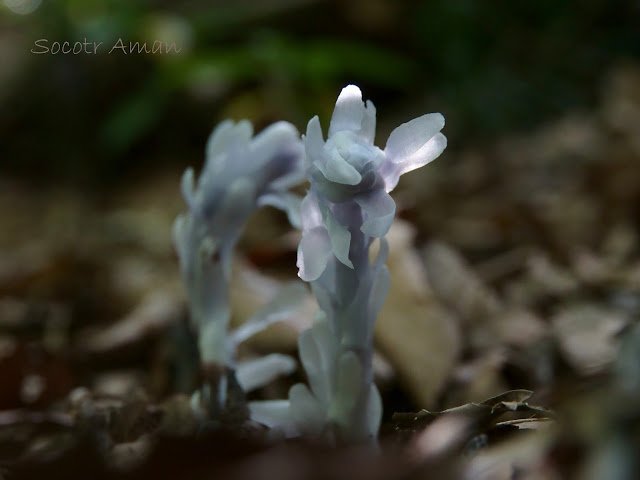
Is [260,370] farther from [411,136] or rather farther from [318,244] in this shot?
[411,136]

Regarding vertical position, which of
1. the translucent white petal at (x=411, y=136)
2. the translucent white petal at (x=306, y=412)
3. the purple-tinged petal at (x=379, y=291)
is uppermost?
the translucent white petal at (x=411, y=136)

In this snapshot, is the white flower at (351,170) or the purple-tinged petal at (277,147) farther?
the purple-tinged petal at (277,147)

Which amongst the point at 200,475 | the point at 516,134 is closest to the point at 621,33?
the point at 516,134

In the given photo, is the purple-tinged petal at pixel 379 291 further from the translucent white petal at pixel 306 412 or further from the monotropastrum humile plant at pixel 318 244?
the translucent white petal at pixel 306 412

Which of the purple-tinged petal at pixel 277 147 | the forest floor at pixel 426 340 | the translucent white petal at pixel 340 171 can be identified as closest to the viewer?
the forest floor at pixel 426 340

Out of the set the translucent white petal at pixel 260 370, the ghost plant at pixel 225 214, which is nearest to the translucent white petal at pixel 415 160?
the ghost plant at pixel 225 214

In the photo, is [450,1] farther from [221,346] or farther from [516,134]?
[221,346]

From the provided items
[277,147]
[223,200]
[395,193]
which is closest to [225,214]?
[223,200]
